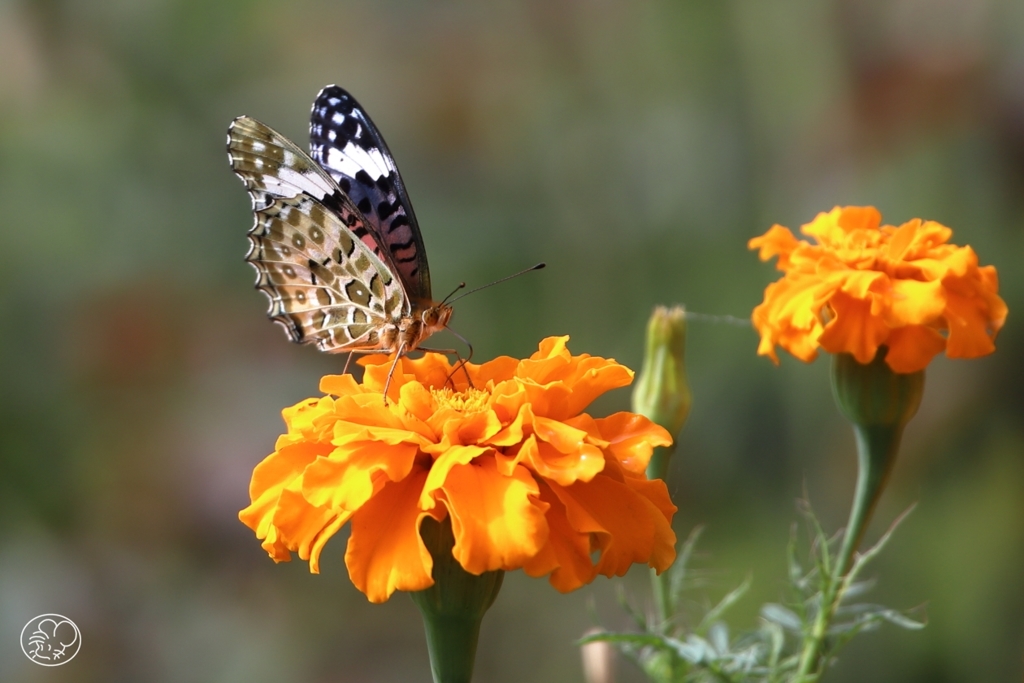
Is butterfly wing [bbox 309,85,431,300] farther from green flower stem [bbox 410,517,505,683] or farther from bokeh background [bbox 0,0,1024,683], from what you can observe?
bokeh background [bbox 0,0,1024,683]

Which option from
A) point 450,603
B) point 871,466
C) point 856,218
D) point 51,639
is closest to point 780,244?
point 856,218

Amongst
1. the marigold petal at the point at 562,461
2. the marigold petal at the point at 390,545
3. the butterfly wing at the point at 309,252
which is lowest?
the marigold petal at the point at 390,545

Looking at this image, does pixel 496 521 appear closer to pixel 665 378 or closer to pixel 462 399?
pixel 462 399

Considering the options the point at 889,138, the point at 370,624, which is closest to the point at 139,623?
the point at 370,624

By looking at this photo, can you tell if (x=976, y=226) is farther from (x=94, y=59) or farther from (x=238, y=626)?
(x=94, y=59)

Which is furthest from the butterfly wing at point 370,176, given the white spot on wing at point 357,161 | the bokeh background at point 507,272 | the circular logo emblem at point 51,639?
the bokeh background at point 507,272

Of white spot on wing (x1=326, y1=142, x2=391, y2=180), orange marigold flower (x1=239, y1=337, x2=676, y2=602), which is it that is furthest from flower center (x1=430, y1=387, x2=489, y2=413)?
white spot on wing (x1=326, y1=142, x2=391, y2=180)

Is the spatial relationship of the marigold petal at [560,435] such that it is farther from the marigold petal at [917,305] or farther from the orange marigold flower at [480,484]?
the marigold petal at [917,305]
